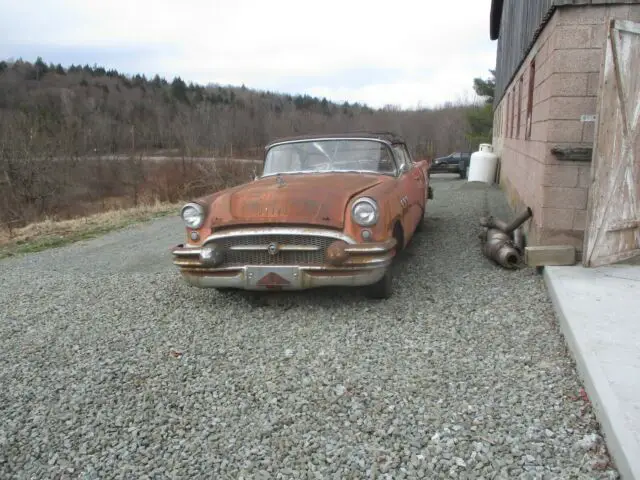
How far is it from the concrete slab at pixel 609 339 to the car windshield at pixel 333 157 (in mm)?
2192

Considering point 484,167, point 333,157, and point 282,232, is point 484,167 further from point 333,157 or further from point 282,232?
point 282,232

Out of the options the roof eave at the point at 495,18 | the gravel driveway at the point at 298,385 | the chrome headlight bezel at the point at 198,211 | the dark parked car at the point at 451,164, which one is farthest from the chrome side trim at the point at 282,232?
the dark parked car at the point at 451,164

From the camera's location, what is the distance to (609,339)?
3078mm

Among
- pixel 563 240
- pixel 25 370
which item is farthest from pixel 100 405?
pixel 563 240

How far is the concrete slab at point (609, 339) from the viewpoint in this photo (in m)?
2.19

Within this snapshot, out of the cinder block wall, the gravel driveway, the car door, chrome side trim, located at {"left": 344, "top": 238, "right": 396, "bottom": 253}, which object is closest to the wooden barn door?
the cinder block wall

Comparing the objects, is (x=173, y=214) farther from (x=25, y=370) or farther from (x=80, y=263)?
(x=25, y=370)

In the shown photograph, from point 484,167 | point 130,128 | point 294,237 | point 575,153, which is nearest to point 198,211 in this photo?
point 294,237

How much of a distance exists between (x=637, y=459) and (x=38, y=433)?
2889mm

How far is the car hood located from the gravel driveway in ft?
2.72

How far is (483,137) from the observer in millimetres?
36500

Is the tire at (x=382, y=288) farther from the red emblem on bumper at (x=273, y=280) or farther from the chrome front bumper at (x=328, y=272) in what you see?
the red emblem on bumper at (x=273, y=280)

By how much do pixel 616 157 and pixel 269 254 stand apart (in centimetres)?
324

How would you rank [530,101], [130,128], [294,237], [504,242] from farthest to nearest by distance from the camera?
[130,128], [530,101], [504,242], [294,237]
